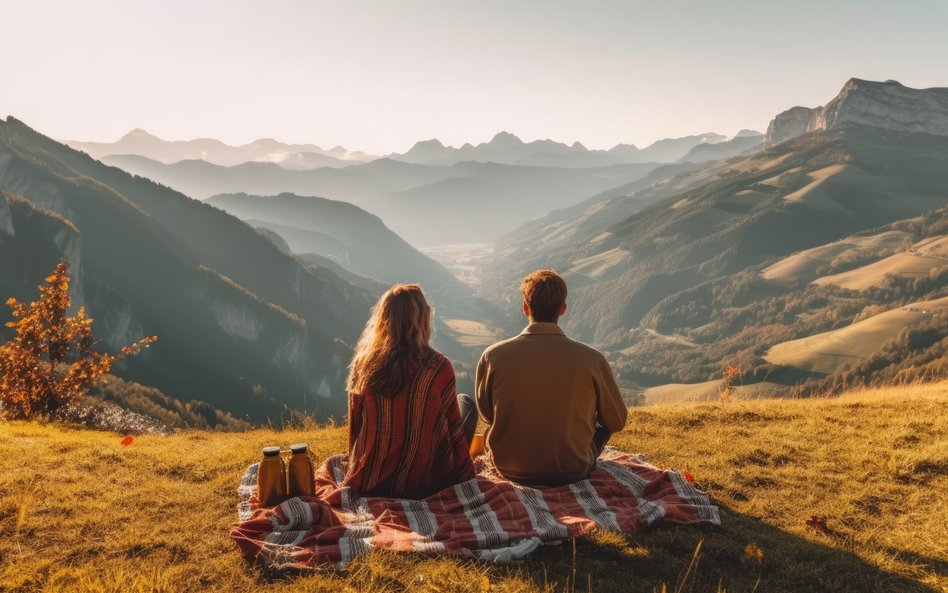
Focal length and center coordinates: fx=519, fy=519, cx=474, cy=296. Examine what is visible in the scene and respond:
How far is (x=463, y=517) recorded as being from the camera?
5.98 metres

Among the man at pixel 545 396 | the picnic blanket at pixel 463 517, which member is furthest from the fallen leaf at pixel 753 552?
the man at pixel 545 396

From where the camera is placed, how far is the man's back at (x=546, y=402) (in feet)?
21.1

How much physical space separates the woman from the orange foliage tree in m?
11.7

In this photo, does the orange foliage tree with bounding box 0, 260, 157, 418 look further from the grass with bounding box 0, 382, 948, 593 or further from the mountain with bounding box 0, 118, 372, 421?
the mountain with bounding box 0, 118, 372, 421

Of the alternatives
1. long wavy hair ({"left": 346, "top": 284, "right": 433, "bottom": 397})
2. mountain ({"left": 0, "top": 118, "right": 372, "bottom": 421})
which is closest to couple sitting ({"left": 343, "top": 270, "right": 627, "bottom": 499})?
long wavy hair ({"left": 346, "top": 284, "right": 433, "bottom": 397})

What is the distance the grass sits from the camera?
489 cm

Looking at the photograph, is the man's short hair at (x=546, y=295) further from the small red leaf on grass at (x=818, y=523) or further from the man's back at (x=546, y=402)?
the small red leaf on grass at (x=818, y=523)

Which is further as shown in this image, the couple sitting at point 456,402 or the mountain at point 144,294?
the mountain at point 144,294

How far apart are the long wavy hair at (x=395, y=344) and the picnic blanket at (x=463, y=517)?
1430 mm

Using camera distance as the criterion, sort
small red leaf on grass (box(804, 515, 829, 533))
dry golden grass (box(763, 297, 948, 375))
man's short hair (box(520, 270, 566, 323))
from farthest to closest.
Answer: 1. dry golden grass (box(763, 297, 948, 375))
2. man's short hair (box(520, 270, 566, 323))
3. small red leaf on grass (box(804, 515, 829, 533))

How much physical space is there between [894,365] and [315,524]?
190550 millimetres

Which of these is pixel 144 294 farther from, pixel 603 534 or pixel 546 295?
pixel 603 534

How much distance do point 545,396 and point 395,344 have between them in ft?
6.48

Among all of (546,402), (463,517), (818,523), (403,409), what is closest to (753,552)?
(818,523)
